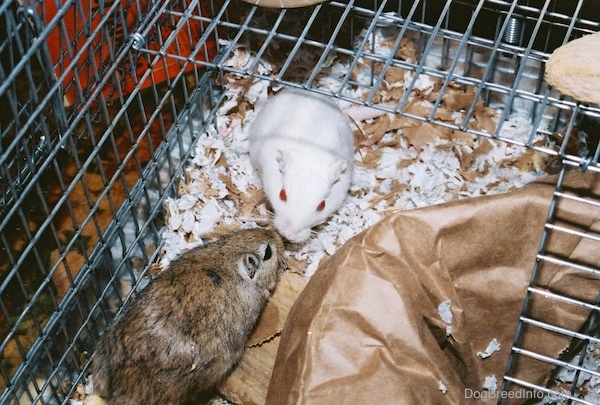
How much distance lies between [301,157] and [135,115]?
71 centimetres

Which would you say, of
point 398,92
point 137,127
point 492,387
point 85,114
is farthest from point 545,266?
point 137,127

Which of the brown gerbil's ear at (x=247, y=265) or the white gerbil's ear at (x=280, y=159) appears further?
the white gerbil's ear at (x=280, y=159)

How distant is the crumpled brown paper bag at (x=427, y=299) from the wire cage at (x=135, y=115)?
6 cm

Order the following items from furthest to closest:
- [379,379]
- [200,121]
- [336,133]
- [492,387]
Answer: [200,121] < [336,133] < [492,387] < [379,379]

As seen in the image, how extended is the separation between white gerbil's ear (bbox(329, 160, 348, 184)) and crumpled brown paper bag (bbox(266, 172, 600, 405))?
50 cm

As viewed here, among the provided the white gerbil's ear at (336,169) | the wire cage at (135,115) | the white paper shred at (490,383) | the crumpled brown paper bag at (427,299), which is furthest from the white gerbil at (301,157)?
the white paper shred at (490,383)

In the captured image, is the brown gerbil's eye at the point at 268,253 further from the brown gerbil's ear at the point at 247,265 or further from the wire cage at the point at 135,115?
the wire cage at the point at 135,115

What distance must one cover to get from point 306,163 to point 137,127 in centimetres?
71

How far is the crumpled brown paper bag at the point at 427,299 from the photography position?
2.03m

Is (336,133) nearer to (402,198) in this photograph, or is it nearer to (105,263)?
(402,198)

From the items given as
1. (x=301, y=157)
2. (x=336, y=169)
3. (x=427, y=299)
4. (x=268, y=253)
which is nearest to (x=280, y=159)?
(x=301, y=157)

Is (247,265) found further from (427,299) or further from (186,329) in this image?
(427,299)

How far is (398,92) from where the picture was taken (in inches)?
122

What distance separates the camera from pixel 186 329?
2260 millimetres
